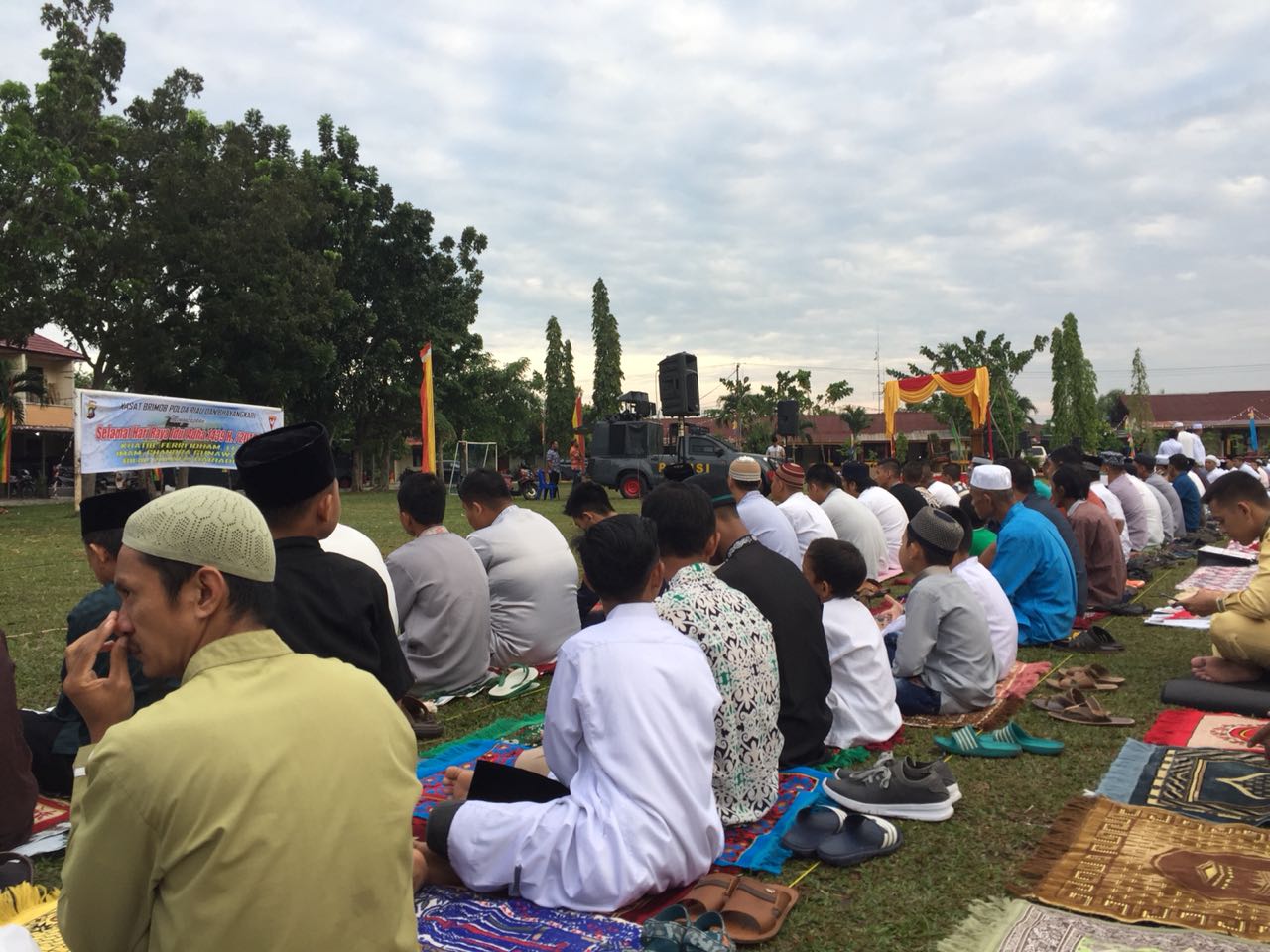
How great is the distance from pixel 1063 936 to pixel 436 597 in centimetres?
339

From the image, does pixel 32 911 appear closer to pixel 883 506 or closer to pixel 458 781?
pixel 458 781

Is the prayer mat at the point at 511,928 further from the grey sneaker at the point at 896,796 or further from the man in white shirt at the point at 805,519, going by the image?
the man in white shirt at the point at 805,519

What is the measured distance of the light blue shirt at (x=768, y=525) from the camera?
6234 mm

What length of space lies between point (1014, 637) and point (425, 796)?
3.48 meters

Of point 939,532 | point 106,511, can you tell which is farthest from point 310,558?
point 939,532

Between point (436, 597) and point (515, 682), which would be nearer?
point (436, 597)

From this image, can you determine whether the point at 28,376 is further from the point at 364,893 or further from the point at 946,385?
the point at 364,893

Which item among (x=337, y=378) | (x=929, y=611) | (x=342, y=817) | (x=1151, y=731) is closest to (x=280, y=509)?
(x=342, y=817)

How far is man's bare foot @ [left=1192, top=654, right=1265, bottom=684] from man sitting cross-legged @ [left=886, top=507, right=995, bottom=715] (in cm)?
116

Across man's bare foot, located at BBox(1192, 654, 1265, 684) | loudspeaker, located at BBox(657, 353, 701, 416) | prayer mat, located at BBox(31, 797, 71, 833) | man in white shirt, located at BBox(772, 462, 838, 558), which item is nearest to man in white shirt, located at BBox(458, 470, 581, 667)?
man in white shirt, located at BBox(772, 462, 838, 558)

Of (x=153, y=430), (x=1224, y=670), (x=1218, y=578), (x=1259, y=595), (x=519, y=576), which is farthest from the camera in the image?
(x=153, y=430)

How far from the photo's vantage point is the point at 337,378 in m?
27.6

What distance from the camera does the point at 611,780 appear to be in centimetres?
253

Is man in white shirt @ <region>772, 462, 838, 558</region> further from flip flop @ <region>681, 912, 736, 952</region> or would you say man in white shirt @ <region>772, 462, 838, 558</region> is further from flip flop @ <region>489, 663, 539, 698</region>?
flip flop @ <region>681, 912, 736, 952</region>
